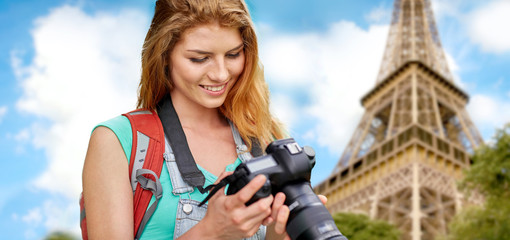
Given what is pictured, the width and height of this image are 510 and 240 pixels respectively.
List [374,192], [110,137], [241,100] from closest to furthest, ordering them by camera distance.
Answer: [110,137], [241,100], [374,192]

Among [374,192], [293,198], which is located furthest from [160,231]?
[374,192]

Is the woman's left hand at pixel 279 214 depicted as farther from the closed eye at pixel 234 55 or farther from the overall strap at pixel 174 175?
the closed eye at pixel 234 55

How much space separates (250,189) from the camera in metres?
1.36

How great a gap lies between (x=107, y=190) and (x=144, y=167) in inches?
5.9

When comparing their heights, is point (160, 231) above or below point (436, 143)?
below

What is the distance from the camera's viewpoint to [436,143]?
24875 mm

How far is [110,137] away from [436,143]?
25.5 metres

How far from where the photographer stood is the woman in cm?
146

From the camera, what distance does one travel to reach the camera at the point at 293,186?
147cm

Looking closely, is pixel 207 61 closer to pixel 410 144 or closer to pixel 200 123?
pixel 200 123

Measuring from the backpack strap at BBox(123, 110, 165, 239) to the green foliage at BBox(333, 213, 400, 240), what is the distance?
1863 centimetres

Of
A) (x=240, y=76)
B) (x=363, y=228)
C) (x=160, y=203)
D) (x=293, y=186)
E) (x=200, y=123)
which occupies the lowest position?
(x=293, y=186)

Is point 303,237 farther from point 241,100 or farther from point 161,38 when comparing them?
point 161,38

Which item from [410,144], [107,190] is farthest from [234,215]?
[410,144]
